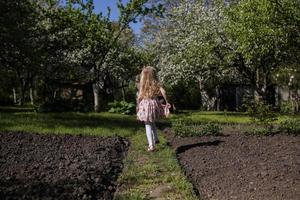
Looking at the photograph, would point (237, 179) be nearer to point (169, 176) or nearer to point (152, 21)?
point (169, 176)

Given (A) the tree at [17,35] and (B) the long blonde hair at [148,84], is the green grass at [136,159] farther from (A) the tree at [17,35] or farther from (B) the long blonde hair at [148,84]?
(A) the tree at [17,35]

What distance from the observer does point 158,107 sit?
1186 centimetres

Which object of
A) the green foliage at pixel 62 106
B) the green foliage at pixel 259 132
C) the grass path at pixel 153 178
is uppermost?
the green foliage at pixel 62 106

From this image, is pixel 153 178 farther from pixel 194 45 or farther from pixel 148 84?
pixel 194 45

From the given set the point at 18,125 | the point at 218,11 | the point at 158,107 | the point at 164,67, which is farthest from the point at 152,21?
the point at 158,107

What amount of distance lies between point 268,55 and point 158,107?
1495 cm

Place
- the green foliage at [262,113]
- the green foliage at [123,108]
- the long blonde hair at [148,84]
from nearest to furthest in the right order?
the long blonde hair at [148,84] → the green foliage at [262,113] → the green foliage at [123,108]

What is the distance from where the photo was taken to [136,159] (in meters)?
10.6

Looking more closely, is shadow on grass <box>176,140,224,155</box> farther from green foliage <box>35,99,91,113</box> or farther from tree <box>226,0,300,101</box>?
green foliage <box>35,99,91,113</box>

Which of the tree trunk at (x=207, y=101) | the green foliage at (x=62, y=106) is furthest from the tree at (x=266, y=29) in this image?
the tree trunk at (x=207, y=101)

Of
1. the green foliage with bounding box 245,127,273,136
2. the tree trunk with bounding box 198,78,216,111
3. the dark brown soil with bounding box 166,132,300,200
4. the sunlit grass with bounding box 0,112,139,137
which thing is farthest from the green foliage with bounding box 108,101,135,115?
the tree trunk with bounding box 198,78,216,111

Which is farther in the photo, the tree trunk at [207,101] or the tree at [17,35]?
the tree trunk at [207,101]

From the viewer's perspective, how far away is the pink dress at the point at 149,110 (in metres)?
11.7

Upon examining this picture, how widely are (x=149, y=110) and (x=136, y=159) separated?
4.68ft
